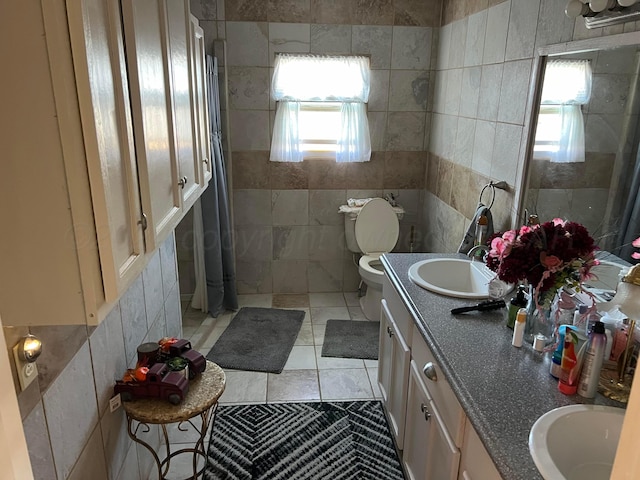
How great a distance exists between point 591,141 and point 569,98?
230mm

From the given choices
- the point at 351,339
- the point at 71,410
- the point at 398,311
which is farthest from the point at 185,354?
the point at 351,339

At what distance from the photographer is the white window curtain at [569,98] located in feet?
5.68

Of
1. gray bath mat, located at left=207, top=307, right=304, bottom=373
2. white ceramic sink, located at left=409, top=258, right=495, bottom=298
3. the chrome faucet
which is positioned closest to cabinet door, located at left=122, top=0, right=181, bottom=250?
white ceramic sink, located at left=409, top=258, right=495, bottom=298

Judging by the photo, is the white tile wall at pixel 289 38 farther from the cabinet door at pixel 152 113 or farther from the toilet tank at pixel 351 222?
the cabinet door at pixel 152 113

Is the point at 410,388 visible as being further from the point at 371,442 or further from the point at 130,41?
the point at 130,41

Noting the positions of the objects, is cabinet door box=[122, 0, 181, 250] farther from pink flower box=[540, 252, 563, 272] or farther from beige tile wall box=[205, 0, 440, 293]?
beige tile wall box=[205, 0, 440, 293]

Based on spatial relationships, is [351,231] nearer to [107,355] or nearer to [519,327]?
[519,327]

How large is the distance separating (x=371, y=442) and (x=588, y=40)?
1.98 meters

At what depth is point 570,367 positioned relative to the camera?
1.32 metres

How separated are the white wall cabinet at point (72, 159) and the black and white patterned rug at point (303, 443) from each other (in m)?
1.44

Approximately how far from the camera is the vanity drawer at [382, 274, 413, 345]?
1.97m

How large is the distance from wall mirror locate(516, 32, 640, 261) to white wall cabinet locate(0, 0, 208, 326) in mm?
1458

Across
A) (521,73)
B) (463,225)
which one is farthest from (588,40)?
(463,225)

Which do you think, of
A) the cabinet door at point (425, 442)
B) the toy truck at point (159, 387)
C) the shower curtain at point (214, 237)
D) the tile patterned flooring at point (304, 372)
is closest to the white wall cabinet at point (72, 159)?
the toy truck at point (159, 387)
